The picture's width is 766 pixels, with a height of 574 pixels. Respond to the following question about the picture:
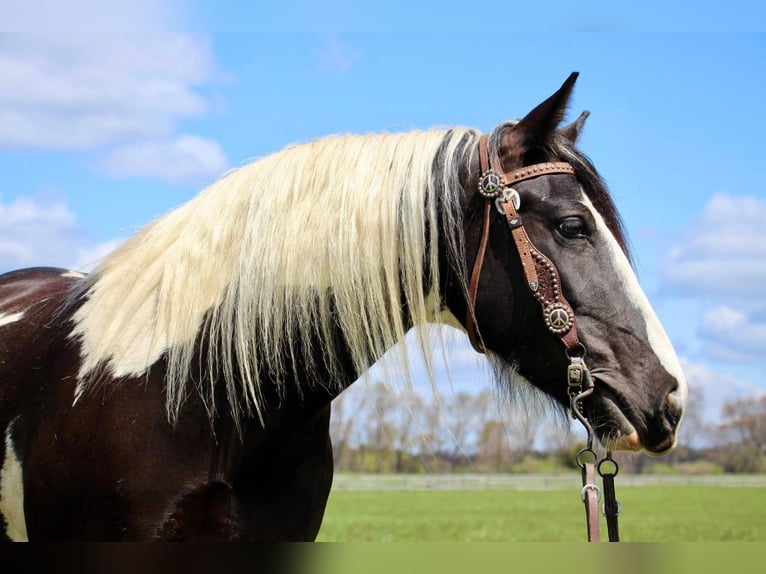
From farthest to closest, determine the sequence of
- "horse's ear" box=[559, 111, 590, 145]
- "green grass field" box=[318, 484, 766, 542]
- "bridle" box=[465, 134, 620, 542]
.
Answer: "green grass field" box=[318, 484, 766, 542]
"horse's ear" box=[559, 111, 590, 145]
"bridle" box=[465, 134, 620, 542]

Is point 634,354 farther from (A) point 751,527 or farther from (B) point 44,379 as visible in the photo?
(A) point 751,527

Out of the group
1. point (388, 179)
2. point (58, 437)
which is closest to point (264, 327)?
point (388, 179)

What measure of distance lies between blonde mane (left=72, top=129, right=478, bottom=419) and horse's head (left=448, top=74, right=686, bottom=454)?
0.18 m

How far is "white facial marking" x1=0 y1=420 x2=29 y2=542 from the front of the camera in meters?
3.70

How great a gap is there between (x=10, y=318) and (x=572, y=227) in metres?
3.13

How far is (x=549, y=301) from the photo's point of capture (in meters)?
3.18

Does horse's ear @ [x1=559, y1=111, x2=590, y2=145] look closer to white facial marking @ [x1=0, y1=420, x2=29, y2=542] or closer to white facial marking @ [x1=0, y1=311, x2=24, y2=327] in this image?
white facial marking @ [x1=0, y1=420, x2=29, y2=542]

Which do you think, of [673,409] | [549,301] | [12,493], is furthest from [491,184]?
[12,493]

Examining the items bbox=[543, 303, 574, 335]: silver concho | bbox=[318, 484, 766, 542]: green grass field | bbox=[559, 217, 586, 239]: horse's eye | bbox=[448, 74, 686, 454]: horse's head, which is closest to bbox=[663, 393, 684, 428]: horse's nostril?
bbox=[448, 74, 686, 454]: horse's head

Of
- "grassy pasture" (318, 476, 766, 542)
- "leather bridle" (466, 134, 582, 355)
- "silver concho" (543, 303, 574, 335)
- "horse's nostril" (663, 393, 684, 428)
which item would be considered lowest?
"grassy pasture" (318, 476, 766, 542)

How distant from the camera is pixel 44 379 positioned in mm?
3748

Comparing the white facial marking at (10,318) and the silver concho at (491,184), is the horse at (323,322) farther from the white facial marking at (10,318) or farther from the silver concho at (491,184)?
the white facial marking at (10,318)

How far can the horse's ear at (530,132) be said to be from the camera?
132 inches

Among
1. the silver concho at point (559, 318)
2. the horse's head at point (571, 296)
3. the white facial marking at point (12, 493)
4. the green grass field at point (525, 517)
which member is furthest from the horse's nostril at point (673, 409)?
the green grass field at point (525, 517)
